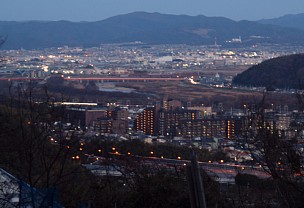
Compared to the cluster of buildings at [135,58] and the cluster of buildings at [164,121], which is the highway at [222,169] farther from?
the cluster of buildings at [135,58]

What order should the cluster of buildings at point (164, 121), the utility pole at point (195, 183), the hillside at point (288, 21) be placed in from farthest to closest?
the hillside at point (288, 21) < the cluster of buildings at point (164, 121) < the utility pole at point (195, 183)

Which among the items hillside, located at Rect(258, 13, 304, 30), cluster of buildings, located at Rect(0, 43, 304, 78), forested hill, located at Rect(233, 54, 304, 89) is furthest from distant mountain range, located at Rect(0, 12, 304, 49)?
forested hill, located at Rect(233, 54, 304, 89)

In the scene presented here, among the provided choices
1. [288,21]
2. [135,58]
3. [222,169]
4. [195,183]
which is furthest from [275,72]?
[288,21]

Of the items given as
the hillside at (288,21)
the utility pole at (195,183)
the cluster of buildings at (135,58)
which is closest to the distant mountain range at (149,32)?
the cluster of buildings at (135,58)

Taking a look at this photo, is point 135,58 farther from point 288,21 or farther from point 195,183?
point 195,183

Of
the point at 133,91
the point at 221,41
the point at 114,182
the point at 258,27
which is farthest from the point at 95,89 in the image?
the point at 258,27

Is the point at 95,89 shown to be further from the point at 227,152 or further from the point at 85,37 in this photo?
the point at 85,37
